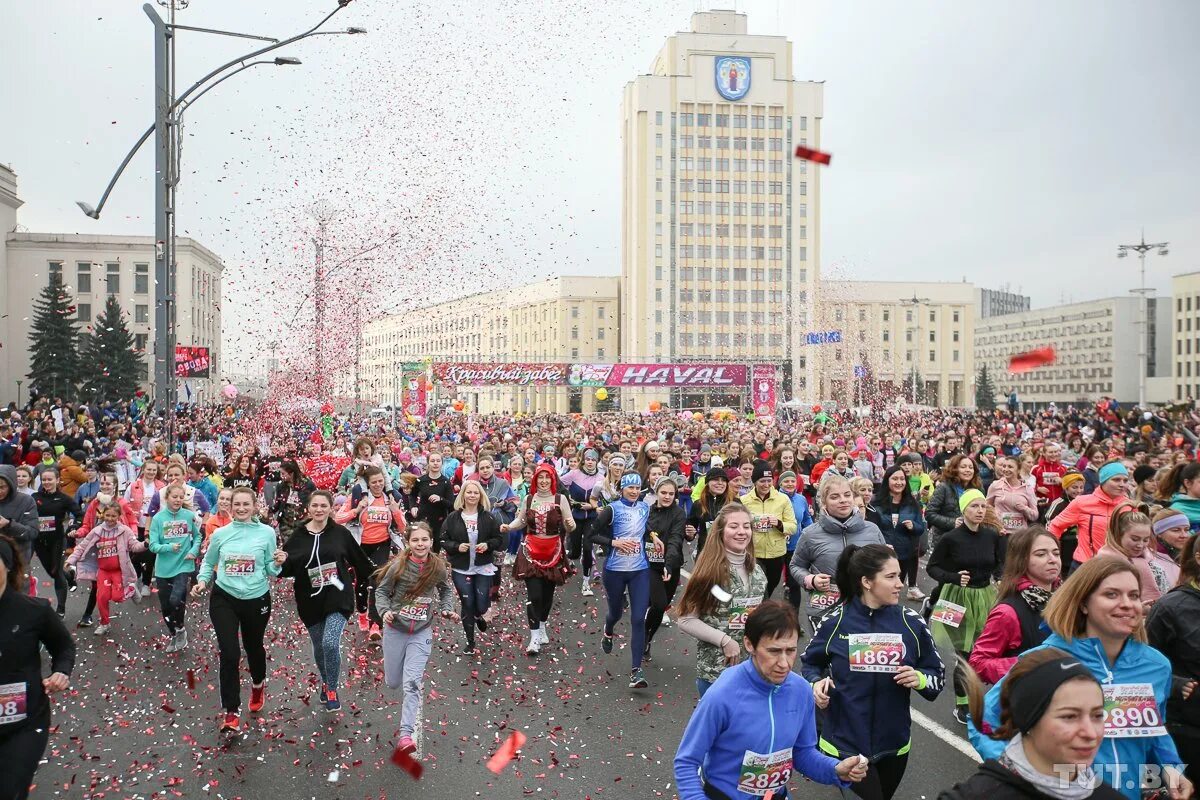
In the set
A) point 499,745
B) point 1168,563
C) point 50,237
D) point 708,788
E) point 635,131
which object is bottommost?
point 499,745

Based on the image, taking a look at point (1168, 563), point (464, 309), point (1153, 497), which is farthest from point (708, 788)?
point (464, 309)

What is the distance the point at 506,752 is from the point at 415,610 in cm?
120

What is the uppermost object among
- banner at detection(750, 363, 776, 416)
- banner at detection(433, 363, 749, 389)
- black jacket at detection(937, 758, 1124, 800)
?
banner at detection(433, 363, 749, 389)

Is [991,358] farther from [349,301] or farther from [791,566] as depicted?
[791,566]

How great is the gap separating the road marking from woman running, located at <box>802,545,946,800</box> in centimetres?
222

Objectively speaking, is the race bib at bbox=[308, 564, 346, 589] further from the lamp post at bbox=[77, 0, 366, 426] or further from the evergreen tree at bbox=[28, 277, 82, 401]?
the evergreen tree at bbox=[28, 277, 82, 401]

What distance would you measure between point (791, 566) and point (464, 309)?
6750 cm

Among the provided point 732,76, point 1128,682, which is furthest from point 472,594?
point 732,76

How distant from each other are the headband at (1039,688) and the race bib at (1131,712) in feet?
3.40

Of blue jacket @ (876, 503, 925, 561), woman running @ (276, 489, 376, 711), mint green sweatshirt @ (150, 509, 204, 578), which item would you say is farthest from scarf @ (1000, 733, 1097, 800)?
mint green sweatshirt @ (150, 509, 204, 578)

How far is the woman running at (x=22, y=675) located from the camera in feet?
14.8

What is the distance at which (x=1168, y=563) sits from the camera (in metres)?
6.20

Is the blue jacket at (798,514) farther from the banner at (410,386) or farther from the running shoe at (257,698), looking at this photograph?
the banner at (410,386)

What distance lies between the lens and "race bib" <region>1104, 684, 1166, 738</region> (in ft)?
11.7
